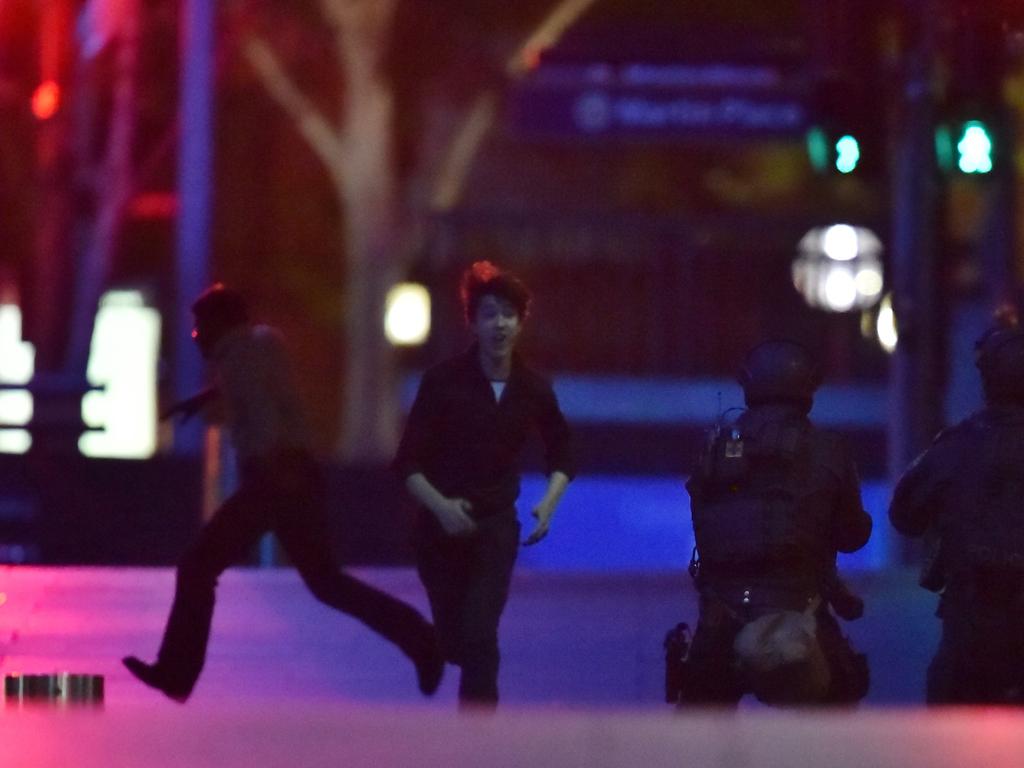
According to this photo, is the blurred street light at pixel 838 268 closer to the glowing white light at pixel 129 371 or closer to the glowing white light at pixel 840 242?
the glowing white light at pixel 840 242

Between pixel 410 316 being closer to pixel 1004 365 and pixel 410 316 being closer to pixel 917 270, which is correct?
pixel 917 270

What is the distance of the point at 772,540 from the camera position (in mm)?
7258

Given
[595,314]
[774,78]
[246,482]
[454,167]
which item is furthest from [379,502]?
[595,314]

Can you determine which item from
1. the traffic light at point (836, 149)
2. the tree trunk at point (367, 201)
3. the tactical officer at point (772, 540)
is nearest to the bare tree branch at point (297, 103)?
the tree trunk at point (367, 201)

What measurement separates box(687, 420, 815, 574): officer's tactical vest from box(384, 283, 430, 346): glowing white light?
126 feet

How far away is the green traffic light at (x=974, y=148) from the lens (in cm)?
1499

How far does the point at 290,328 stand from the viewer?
147 feet

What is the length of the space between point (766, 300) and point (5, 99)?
16378 mm

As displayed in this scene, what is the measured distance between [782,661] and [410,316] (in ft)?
129

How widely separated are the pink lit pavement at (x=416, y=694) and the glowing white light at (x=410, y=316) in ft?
103

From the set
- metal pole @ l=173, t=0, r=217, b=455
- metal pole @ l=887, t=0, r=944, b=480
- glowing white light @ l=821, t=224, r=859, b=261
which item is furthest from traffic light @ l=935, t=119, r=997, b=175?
glowing white light @ l=821, t=224, r=859, b=261

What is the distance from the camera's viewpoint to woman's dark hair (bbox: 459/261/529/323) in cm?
866

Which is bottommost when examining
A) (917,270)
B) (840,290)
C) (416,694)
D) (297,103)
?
(416,694)

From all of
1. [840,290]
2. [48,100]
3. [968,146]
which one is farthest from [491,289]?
[840,290]
